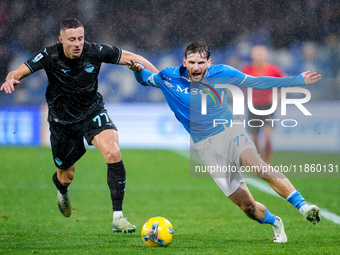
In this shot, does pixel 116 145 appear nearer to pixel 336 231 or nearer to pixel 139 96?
pixel 336 231

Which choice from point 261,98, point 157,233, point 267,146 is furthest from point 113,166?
point 261,98

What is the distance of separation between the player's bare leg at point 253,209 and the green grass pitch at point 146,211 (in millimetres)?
165

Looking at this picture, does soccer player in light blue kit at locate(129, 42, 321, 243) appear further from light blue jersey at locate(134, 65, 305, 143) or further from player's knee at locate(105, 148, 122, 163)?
player's knee at locate(105, 148, 122, 163)

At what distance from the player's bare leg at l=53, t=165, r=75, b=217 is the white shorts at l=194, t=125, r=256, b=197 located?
1.84 m

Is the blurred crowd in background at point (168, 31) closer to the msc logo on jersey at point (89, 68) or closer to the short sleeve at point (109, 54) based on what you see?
the short sleeve at point (109, 54)

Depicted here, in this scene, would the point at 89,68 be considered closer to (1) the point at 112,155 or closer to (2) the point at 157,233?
(1) the point at 112,155

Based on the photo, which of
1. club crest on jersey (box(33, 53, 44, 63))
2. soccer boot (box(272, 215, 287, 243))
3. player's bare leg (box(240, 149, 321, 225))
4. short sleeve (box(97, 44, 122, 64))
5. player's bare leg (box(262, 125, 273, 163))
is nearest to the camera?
player's bare leg (box(240, 149, 321, 225))

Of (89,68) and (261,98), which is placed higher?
(89,68)

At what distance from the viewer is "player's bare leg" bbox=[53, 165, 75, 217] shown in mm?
7335

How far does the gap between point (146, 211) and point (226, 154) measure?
2929 mm

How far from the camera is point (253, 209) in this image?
599 cm

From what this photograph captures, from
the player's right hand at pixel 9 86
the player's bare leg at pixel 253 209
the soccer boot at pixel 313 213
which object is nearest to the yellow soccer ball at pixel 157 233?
the player's bare leg at pixel 253 209

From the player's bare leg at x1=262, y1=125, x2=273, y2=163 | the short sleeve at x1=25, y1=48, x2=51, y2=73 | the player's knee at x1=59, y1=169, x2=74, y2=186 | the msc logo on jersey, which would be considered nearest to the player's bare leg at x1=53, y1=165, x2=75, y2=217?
the player's knee at x1=59, y1=169, x2=74, y2=186

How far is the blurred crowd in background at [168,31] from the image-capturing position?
628 inches
